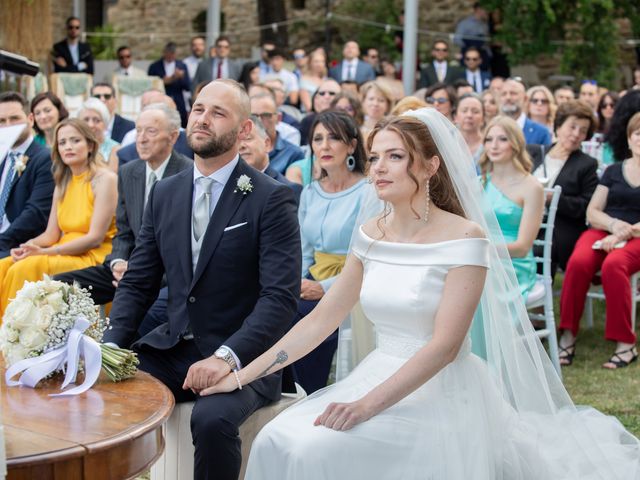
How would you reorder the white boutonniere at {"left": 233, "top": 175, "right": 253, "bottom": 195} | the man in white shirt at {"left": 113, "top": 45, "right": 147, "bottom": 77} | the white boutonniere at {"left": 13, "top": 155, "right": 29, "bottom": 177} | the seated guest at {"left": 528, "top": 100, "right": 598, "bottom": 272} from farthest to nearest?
the man in white shirt at {"left": 113, "top": 45, "right": 147, "bottom": 77}
the seated guest at {"left": 528, "top": 100, "right": 598, "bottom": 272}
the white boutonniere at {"left": 13, "top": 155, "right": 29, "bottom": 177}
the white boutonniere at {"left": 233, "top": 175, "right": 253, "bottom": 195}

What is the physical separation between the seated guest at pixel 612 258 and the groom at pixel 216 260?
3.24 m

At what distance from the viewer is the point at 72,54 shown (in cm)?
1572

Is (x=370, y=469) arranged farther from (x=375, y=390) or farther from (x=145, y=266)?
(x=145, y=266)

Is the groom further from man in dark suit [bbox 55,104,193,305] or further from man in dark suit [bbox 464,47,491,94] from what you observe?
man in dark suit [bbox 464,47,491,94]

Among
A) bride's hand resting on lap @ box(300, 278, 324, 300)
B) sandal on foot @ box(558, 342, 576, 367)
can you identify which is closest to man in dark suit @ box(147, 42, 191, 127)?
sandal on foot @ box(558, 342, 576, 367)

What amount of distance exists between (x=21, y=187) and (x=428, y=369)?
14.5 ft

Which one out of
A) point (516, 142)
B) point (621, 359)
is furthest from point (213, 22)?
point (621, 359)

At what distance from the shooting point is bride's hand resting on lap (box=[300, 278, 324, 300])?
206 inches

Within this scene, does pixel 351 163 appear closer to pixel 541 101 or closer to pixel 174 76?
pixel 541 101

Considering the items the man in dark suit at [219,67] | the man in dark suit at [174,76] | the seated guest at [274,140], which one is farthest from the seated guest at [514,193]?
the man in dark suit at [174,76]

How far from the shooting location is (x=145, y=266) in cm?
402

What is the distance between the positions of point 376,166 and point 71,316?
117cm

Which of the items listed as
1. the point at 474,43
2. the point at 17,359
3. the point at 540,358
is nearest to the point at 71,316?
the point at 17,359

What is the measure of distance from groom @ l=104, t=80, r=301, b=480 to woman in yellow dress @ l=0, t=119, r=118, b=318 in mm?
2406
